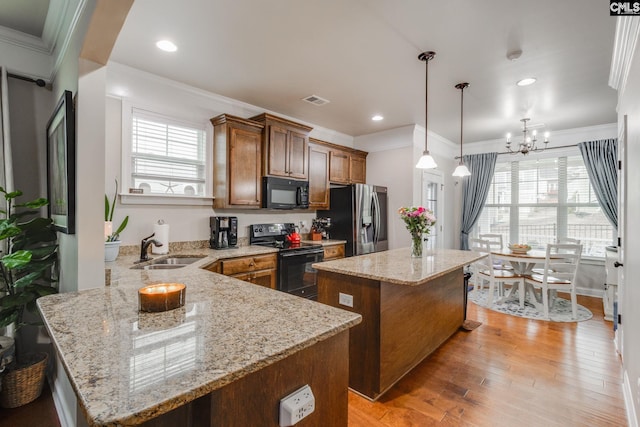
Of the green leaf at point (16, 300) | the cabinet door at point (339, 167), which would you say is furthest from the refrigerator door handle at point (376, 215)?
the green leaf at point (16, 300)

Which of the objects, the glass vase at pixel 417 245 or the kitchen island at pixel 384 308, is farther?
the glass vase at pixel 417 245

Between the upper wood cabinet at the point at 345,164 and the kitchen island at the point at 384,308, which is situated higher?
the upper wood cabinet at the point at 345,164

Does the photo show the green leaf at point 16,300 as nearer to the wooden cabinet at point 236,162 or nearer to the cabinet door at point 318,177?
the wooden cabinet at point 236,162

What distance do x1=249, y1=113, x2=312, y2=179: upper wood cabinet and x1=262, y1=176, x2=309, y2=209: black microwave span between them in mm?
86

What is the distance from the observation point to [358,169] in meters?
5.36

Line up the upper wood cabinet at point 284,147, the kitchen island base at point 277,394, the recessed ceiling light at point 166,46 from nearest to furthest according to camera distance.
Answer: the kitchen island base at point 277,394, the recessed ceiling light at point 166,46, the upper wood cabinet at point 284,147

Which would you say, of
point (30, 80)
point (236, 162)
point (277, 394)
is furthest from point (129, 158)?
point (277, 394)

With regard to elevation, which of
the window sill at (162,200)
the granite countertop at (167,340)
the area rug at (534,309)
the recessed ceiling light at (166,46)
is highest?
the recessed ceiling light at (166,46)

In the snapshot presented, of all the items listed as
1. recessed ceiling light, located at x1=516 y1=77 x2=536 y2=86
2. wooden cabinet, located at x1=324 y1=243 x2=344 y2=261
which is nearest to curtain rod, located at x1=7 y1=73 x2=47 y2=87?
wooden cabinet, located at x1=324 y1=243 x2=344 y2=261

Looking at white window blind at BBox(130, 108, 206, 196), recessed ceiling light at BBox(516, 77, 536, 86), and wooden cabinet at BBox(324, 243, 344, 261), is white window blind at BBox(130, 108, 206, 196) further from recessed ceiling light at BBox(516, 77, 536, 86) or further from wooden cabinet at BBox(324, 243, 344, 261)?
recessed ceiling light at BBox(516, 77, 536, 86)

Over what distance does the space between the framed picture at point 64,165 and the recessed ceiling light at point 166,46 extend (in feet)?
3.41

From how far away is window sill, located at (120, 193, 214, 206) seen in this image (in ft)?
9.79

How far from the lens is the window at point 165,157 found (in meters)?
3.08

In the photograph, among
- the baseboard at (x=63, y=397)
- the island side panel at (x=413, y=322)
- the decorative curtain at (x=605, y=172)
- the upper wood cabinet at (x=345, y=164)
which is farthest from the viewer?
the upper wood cabinet at (x=345, y=164)
